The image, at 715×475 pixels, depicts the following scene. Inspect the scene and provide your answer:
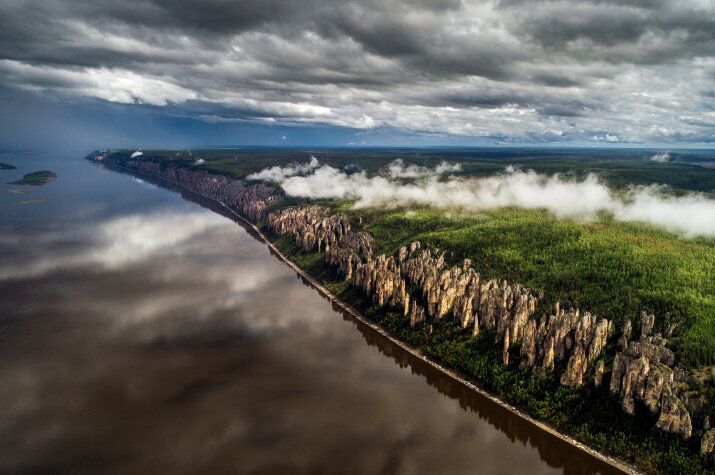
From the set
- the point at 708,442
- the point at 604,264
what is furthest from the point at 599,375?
the point at 604,264

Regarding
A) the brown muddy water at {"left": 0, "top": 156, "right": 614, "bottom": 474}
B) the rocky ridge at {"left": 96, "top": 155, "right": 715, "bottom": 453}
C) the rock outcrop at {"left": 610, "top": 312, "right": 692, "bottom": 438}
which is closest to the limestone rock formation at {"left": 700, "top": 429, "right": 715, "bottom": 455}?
the rocky ridge at {"left": 96, "top": 155, "right": 715, "bottom": 453}

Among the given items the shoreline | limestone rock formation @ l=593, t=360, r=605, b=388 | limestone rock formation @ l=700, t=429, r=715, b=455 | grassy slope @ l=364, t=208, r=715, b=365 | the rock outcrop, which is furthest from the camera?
grassy slope @ l=364, t=208, r=715, b=365

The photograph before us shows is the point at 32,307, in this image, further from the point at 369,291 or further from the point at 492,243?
the point at 492,243

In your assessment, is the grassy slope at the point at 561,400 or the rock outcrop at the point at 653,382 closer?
the grassy slope at the point at 561,400

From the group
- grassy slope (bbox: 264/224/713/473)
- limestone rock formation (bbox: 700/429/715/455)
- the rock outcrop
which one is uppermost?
the rock outcrop

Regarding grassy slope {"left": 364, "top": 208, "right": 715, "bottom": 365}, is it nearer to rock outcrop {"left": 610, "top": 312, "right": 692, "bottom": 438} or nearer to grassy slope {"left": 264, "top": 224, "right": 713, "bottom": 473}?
rock outcrop {"left": 610, "top": 312, "right": 692, "bottom": 438}

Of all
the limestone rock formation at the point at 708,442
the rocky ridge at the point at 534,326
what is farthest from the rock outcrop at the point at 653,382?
the limestone rock formation at the point at 708,442

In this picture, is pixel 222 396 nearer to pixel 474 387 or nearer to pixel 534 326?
pixel 474 387

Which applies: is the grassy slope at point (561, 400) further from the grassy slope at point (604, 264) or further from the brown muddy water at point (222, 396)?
the grassy slope at point (604, 264)
